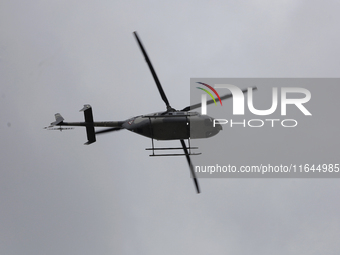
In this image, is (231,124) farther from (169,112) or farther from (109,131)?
(109,131)

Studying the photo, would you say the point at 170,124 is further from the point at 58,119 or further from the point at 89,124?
the point at 58,119

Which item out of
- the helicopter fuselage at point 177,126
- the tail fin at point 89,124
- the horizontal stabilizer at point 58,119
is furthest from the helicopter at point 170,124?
the horizontal stabilizer at point 58,119

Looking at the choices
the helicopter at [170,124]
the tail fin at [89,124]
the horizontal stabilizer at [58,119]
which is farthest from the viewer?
the horizontal stabilizer at [58,119]

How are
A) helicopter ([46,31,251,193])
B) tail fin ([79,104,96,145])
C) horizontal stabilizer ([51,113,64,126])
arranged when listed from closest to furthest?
helicopter ([46,31,251,193]), tail fin ([79,104,96,145]), horizontal stabilizer ([51,113,64,126])

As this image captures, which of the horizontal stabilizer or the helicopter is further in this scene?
the horizontal stabilizer

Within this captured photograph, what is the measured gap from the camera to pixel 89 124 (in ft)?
88.1

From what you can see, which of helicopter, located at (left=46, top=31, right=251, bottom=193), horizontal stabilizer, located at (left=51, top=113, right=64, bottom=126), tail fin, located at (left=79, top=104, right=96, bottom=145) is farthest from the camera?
horizontal stabilizer, located at (left=51, top=113, right=64, bottom=126)

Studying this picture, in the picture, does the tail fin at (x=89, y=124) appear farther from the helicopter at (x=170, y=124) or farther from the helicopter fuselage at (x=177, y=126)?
the helicopter fuselage at (x=177, y=126)

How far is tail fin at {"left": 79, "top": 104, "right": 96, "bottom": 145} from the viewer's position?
2666 centimetres

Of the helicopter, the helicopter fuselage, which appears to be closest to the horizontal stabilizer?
the helicopter

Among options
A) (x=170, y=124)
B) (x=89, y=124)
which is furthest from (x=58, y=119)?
(x=170, y=124)

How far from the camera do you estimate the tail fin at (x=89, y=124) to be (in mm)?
26656

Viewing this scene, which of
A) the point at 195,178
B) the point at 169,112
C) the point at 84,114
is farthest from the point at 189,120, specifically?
the point at 84,114

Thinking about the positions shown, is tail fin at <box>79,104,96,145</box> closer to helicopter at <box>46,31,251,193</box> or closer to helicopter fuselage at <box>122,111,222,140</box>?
helicopter at <box>46,31,251,193</box>
